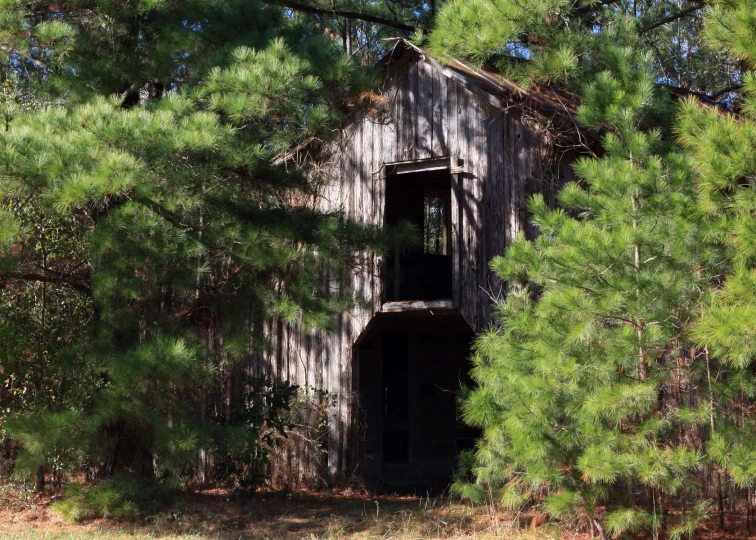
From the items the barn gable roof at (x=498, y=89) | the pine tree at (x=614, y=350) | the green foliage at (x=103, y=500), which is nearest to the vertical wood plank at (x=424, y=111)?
the barn gable roof at (x=498, y=89)

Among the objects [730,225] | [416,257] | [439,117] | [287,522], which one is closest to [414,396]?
[416,257]

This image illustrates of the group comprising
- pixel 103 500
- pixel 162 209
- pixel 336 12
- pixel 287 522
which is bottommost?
pixel 287 522

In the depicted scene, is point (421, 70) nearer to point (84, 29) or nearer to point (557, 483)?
point (84, 29)

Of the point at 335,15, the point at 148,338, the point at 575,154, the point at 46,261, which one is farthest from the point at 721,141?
the point at 335,15

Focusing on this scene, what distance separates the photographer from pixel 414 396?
14.0 metres

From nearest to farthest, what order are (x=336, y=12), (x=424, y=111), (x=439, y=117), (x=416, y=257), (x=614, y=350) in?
(x=614, y=350), (x=439, y=117), (x=424, y=111), (x=336, y=12), (x=416, y=257)

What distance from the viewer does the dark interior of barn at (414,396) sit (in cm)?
1347

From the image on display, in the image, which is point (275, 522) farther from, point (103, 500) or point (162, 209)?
point (162, 209)

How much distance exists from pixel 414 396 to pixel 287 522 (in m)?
5.10

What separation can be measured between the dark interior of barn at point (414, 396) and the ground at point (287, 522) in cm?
301

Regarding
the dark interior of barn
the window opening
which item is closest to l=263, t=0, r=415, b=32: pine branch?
the dark interior of barn

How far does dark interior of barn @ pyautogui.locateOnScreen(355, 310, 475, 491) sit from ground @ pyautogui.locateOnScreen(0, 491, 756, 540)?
3.01m

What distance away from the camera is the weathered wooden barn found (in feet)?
34.0

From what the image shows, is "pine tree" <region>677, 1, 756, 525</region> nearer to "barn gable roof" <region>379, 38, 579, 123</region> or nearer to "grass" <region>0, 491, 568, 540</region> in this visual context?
"grass" <region>0, 491, 568, 540</region>
